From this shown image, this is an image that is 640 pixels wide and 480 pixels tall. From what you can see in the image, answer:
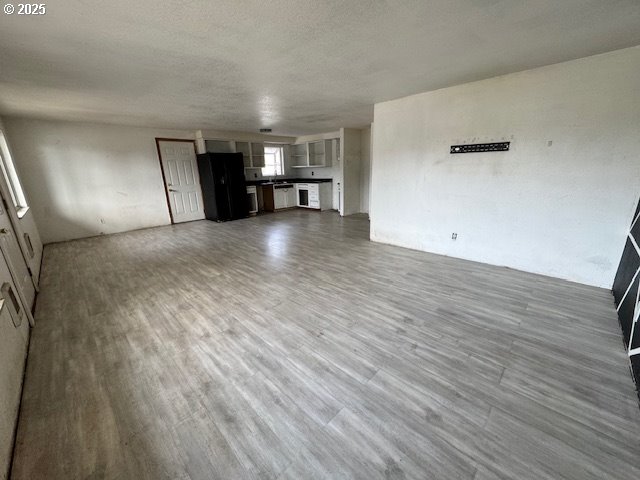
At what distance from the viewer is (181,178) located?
682cm

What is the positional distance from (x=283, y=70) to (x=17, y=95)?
353 centimetres

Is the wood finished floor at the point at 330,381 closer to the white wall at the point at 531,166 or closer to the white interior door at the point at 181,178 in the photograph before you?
the white wall at the point at 531,166

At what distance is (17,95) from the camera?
10.7 ft

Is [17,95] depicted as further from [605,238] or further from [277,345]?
[605,238]

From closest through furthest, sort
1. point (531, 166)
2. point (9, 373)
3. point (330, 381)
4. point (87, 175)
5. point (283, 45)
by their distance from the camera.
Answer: point (9, 373), point (330, 381), point (283, 45), point (531, 166), point (87, 175)

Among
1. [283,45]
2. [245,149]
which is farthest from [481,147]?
[245,149]

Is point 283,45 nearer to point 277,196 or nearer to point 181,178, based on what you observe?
point 181,178

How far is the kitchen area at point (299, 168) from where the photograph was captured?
23.1ft

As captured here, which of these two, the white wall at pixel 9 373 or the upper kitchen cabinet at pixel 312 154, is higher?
the upper kitchen cabinet at pixel 312 154

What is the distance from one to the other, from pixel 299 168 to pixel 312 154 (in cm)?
89

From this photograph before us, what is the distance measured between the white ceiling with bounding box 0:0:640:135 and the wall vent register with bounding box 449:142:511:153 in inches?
31.2

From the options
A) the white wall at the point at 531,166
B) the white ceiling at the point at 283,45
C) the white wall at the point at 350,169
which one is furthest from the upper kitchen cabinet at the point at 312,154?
the white ceiling at the point at 283,45

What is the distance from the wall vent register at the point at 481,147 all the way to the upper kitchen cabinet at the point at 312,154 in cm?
463

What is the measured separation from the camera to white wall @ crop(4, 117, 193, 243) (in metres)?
4.90
